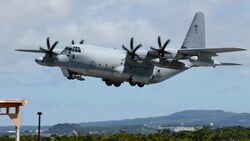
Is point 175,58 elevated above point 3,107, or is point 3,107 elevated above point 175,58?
point 175,58

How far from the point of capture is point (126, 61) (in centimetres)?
8375

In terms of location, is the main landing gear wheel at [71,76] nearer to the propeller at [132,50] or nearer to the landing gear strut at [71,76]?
the landing gear strut at [71,76]

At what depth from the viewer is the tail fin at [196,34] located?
92500mm

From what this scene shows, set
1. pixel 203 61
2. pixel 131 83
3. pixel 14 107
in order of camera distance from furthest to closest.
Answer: pixel 131 83, pixel 203 61, pixel 14 107

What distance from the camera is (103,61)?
80.4 metres

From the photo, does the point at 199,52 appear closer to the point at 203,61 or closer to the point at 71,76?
the point at 203,61

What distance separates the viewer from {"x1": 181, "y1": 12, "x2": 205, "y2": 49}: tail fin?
92500 millimetres

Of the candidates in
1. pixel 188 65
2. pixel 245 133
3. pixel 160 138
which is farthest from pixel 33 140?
pixel 245 133

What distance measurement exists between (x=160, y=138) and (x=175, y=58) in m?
24.9

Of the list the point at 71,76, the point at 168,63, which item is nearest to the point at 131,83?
the point at 168,63

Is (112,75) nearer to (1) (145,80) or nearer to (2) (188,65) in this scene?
(1) (145,80)

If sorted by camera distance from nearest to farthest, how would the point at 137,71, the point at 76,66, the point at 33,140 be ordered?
the point at 76,66 < the point at 137,71 < the point at 33,140

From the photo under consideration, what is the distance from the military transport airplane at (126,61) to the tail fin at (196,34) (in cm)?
428

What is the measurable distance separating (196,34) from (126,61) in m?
14.2
